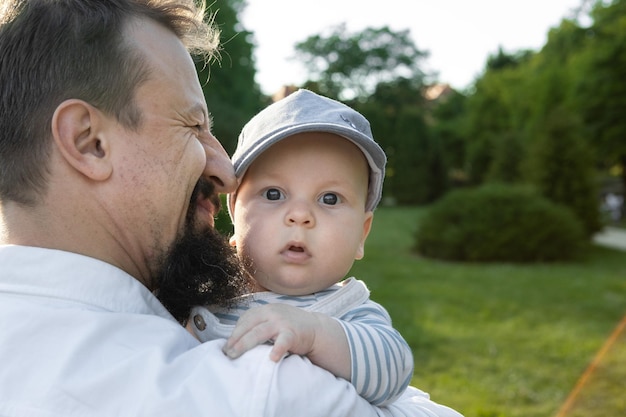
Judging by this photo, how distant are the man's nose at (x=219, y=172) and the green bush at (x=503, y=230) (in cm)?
1431

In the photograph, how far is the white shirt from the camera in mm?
1357

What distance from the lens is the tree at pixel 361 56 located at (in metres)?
58.8

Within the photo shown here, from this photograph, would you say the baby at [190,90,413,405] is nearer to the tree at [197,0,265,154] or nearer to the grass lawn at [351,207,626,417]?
the grass lawn at [351,207,626,417]

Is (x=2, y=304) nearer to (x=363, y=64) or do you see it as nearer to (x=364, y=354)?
(x=364, y=354)

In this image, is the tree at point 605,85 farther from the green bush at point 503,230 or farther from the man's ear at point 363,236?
the man's ear at point 363,236

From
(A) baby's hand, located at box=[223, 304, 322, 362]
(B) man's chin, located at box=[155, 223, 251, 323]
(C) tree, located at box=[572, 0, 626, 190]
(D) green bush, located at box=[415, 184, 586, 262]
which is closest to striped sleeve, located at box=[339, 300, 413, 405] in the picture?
(A) baby's hand, located at box=[223, 304, 322, 362]

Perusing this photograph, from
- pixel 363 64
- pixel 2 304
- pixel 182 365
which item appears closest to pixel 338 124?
pixel 182 365

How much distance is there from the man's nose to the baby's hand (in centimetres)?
51

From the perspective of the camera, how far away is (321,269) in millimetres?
1906

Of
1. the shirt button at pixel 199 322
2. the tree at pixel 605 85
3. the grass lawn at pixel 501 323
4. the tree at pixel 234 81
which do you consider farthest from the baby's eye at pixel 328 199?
the tree at pixel 605 85

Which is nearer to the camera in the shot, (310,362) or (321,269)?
(310,362)

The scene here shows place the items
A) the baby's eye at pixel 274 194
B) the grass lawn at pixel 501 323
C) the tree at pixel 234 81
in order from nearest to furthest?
the baby's eye at pixel 274 194, the grass lawn at pixel 501 323, the tree at pixel 234 81

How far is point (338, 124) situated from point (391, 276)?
11.7m

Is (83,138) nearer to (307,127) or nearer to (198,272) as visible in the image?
(198,272)
